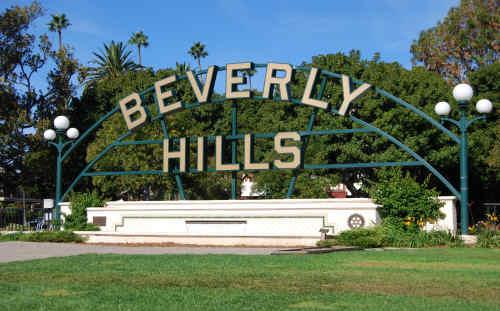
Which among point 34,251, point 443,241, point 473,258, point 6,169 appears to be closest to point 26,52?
point 6,169

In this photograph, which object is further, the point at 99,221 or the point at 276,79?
the point at 99,221

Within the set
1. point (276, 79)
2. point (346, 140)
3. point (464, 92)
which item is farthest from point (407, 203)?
point (346, 140)

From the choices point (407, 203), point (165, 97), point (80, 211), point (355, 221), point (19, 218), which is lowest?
point (19, 218)

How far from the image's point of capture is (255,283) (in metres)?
9.52

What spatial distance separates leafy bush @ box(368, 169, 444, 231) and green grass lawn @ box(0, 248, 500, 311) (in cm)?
680

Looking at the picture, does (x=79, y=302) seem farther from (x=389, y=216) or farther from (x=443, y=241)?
(x=389, y=216)

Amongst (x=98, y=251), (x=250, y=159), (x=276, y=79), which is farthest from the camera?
(x=250, y=159)

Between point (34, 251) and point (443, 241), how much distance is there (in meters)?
11.3

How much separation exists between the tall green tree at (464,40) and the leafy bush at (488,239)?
30.7 m

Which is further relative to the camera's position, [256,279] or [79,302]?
[256,279]

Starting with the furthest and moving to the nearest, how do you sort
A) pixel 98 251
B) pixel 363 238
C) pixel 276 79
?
pixel 276 79
pixel 363 238
pixel 98 251

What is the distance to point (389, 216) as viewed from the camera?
20781 mm

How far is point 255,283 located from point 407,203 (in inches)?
483

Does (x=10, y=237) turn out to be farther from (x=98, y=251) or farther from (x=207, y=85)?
(x=207, y=85)
